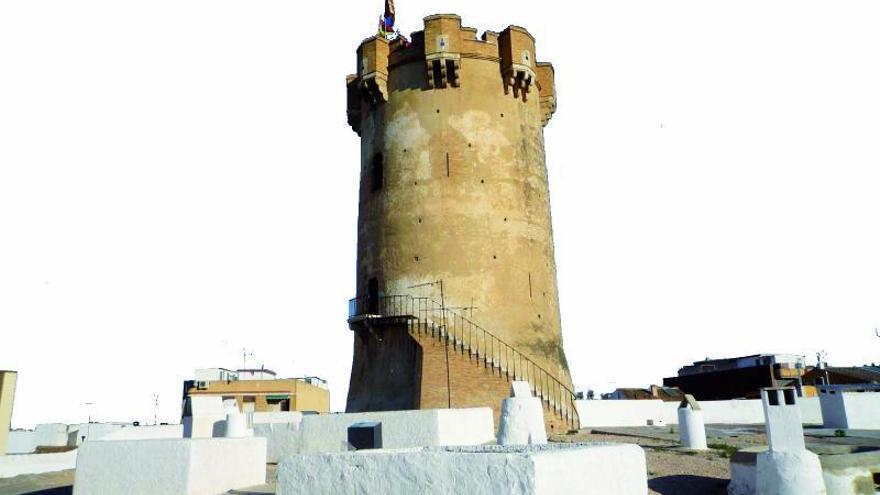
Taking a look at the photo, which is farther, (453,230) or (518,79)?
(518,79)

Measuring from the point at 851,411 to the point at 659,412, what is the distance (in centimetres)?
595

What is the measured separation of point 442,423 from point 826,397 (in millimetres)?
15818

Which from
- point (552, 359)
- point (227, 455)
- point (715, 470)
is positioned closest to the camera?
point (227, 455)

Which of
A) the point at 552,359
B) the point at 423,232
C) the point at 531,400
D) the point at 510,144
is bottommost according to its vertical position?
the point at 531,400

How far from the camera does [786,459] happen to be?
396 inches

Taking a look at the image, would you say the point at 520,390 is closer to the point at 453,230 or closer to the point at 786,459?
the point at 786,459

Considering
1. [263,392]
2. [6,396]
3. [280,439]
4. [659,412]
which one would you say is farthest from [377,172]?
[263,392]

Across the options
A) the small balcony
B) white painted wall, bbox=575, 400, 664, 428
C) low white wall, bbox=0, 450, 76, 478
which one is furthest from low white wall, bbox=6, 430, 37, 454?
white painted wall, bbox=575, 400, 664, 428

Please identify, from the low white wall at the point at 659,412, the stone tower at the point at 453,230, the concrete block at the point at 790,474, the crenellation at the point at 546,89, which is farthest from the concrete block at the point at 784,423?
the crenellation at the point at 546,89

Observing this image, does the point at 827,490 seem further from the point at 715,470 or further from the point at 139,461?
the point at 139,461

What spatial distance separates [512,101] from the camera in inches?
885

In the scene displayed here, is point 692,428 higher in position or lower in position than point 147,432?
lower

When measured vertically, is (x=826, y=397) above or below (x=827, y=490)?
above

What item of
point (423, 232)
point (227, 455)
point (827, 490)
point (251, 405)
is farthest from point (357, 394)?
point (251, 405)
